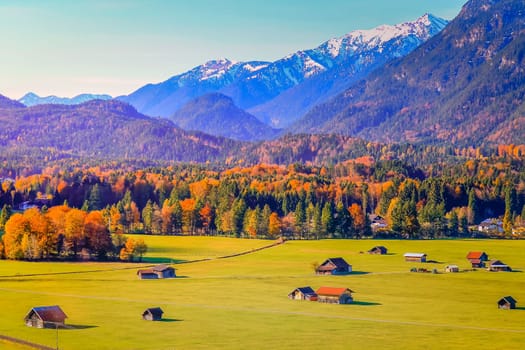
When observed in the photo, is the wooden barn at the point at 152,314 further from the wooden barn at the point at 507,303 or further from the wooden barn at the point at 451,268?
the wooden barn at the point at 451,268

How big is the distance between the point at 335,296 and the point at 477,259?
46158mm

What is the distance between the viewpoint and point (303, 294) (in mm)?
105625

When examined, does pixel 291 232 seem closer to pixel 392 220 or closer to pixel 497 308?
pixel 392 220

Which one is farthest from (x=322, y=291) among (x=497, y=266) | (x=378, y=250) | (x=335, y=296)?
(x=378, y=250)

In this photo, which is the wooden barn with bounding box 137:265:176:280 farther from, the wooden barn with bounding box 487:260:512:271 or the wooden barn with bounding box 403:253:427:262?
→ the wooden barn with bounding box 487:260:512:271

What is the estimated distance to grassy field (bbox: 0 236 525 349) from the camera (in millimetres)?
80688

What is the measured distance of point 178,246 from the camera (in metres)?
168

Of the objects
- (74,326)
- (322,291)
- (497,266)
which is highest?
(497,266)

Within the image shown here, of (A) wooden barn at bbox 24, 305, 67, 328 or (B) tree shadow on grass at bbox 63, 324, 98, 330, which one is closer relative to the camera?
(B) tree shadow on grass at bbox 63, 324, 98, 330

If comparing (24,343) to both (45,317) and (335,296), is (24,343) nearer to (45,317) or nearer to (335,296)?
(45,317)

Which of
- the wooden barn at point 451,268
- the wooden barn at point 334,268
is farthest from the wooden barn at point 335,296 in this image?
the wooden barn at point 451,268

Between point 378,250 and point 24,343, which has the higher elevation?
point 378,250

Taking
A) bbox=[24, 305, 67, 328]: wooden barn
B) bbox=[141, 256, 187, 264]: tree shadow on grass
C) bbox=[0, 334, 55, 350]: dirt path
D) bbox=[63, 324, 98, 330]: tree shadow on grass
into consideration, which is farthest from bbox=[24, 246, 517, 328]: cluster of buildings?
bbox=[141, 256, 187, 264]: tree shadow on grass

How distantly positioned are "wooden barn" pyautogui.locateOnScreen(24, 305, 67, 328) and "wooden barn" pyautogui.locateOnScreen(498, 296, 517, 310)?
4611 centimetres
